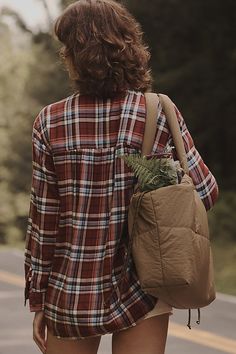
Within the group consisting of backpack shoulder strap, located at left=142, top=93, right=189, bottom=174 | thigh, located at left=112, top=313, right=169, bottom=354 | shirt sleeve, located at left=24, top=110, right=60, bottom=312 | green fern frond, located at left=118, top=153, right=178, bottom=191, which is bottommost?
thigh, located at left=112, top=313, right=169, bottom=354

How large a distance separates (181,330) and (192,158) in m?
5.19

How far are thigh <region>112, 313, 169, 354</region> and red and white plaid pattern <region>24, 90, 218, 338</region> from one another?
3 centimetres

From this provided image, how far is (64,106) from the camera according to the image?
3080 millimetres

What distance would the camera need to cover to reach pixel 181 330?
8.09 metres

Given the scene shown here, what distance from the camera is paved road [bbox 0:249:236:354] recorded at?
732 centimetres

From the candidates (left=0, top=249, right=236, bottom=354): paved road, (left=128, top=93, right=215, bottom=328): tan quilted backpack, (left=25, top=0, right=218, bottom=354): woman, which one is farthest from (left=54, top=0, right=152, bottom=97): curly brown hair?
(left=0, top=249, right=236, bottom=354): paved road

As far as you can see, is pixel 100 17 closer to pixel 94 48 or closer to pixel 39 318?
pixel 94 48

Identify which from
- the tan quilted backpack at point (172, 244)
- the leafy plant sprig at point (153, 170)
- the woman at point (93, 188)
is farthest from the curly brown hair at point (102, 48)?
A: the tan quilted backpack at point (172, 244)

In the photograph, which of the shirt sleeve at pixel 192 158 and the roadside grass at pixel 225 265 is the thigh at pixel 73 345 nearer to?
the shirt sleeve at pixel 192 158

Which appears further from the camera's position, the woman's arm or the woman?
the woman's arm

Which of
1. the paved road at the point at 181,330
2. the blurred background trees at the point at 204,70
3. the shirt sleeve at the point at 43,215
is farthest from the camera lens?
the blurred background trees at the point at 204,70

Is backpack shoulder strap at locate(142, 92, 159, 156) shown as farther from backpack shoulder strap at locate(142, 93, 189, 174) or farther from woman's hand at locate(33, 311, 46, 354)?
woman's hand at locate(33, 311, 46, 354)

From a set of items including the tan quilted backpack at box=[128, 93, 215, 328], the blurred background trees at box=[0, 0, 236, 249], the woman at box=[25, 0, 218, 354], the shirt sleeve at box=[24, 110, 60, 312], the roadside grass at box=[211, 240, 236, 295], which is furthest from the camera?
the blurred background trees at box=[0, 0, 236, 249]

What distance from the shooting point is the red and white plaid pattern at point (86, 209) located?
296 centimetres
